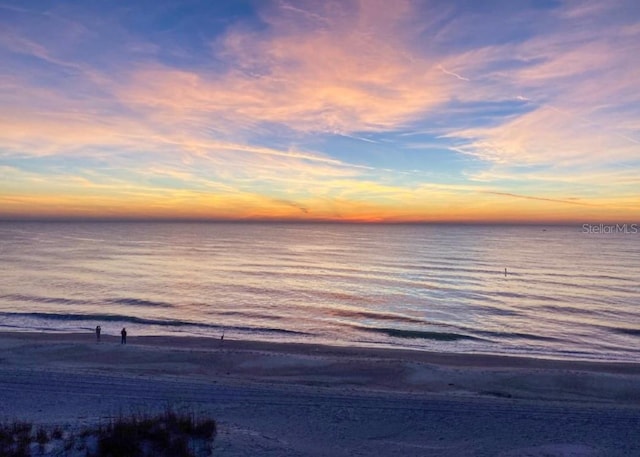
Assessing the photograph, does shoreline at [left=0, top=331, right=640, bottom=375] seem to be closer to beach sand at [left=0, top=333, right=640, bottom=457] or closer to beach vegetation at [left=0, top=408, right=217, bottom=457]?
beach sand at [left=0, top=333, right=640, bottom=457]

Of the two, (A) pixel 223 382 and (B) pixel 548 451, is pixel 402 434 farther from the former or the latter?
(A) pixel 223 382

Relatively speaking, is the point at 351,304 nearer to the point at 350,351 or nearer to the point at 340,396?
the point at 350,351

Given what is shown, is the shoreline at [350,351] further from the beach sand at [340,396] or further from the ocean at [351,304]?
the ocean at [351,304]

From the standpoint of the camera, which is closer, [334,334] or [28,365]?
[28,365]

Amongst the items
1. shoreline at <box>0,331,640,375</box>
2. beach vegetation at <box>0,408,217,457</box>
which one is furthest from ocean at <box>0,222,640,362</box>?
beach vegetation at <box>0,408,217,457</box>

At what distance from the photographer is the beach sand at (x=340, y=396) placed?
1407cm

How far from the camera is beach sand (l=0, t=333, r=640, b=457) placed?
1407 centimetres

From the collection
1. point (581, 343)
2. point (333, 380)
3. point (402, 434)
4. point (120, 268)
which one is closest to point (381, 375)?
point (333, 380)

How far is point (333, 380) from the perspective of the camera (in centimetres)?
2338

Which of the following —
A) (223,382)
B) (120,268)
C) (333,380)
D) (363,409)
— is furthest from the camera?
(120,268)

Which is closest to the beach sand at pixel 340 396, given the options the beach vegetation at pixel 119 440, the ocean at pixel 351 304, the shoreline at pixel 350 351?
the shoreline at pixel 350 351

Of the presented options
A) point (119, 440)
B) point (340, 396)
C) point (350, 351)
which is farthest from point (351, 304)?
point (119, 440)

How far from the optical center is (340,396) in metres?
18.9

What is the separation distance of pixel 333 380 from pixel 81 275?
50.3 metres
